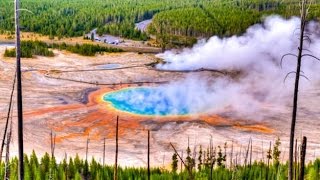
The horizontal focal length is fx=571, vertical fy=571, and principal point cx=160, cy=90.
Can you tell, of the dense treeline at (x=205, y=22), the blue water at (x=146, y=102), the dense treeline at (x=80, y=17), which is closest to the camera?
the blue water at (x=146, y=102)

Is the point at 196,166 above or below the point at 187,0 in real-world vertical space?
below

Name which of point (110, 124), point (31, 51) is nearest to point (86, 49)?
point (31, 51)

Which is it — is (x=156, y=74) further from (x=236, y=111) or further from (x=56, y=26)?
(x=56, y=26)

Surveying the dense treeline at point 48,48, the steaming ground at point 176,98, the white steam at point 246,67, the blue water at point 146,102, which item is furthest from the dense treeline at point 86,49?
the blue water at point 146,102

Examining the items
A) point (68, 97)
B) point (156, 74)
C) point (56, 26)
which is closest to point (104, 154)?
point (68, 97)

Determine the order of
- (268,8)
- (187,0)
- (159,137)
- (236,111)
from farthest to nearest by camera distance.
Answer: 1. (187,0)
2. (268,8)
3. (236,111)
4. (159,137)

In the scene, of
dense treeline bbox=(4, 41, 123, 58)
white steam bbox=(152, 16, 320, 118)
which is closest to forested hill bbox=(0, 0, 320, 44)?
white steam bbox=(152, 16, 320, 118)

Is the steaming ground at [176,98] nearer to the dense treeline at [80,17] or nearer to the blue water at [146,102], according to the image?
the blue water at [146,102]

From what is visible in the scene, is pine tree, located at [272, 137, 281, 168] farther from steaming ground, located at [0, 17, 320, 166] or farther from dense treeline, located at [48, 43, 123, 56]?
dense treeline, located at [48, 43, 123, 56]
